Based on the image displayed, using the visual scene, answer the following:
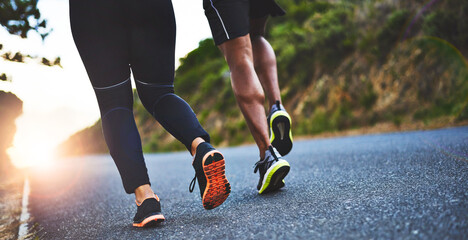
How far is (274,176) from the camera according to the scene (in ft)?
7.38

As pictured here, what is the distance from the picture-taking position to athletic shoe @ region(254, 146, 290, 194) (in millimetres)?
2217

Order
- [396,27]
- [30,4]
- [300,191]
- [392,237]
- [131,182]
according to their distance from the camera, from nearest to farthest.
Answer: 1. [392,237]
2. [131,182]
3. [30,4]
4. [300,191]
5. [396,27]

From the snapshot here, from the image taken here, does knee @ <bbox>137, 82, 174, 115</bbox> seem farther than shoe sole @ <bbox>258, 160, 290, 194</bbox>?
No

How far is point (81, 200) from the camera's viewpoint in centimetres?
365

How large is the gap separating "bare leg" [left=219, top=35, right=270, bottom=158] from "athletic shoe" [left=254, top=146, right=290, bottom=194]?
0.24 ft

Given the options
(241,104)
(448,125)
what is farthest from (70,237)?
(448,125)

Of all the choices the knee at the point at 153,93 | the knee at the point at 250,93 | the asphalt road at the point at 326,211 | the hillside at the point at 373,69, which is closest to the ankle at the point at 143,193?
the asphalt road at the point at 326,211

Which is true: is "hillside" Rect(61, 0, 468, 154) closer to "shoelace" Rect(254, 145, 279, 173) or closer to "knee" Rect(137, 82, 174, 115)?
"shoelace" Rect(254, 145, 279, 173)

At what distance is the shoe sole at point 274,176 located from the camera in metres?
2.21

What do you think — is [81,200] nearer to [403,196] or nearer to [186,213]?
[186,213]

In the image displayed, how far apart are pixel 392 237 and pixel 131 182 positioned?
1.22 metres

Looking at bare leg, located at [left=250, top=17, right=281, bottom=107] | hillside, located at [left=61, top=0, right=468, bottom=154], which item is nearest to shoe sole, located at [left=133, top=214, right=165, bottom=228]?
bare leg, located at [left=250, top=17, right=281, bottom=107]

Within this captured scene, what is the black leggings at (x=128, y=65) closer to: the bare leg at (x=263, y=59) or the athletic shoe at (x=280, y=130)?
the athletic shoe at (x=280, y=130)

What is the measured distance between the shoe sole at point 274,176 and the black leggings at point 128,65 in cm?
→ 51
